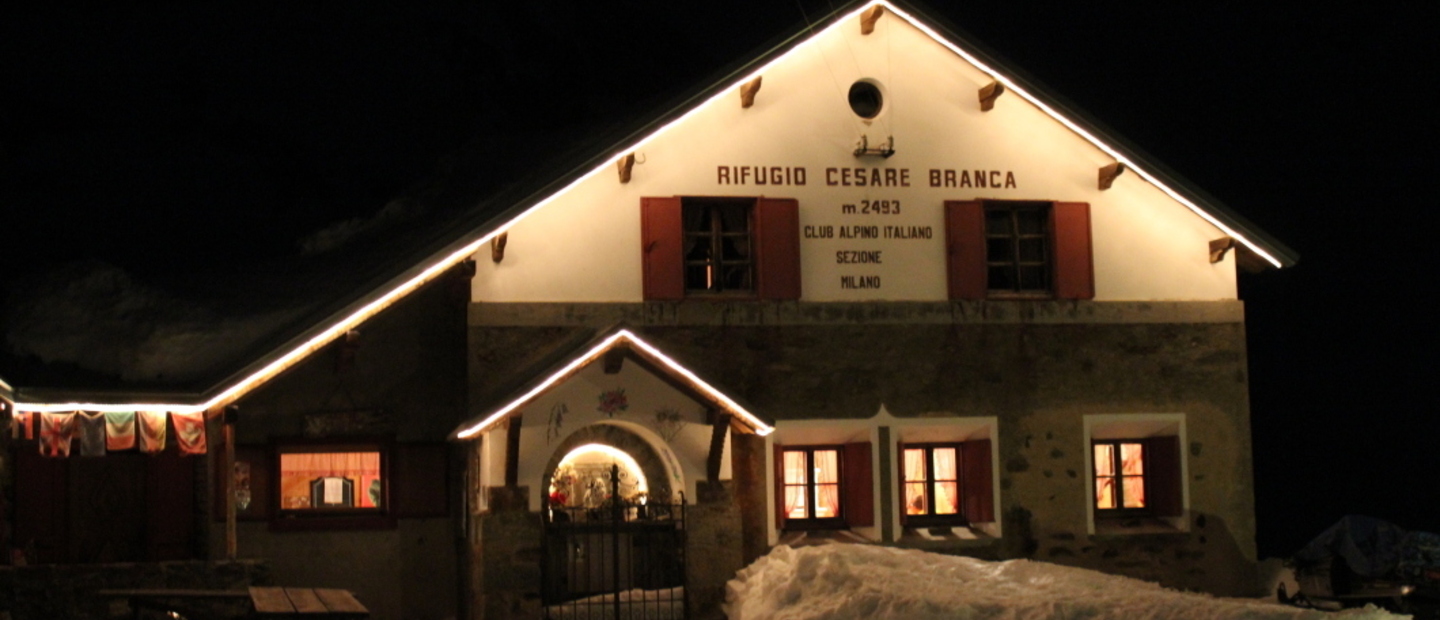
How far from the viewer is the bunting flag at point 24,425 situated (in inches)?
588

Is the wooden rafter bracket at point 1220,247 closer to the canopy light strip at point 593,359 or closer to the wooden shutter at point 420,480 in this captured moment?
the canopy light strip at point 593,359

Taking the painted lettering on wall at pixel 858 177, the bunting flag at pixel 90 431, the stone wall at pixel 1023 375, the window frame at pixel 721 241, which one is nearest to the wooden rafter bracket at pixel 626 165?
the window frame at pixel 721 241

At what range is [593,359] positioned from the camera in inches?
587

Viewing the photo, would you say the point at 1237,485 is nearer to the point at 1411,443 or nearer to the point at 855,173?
the point at 855,173

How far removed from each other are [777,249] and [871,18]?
9.12 feet

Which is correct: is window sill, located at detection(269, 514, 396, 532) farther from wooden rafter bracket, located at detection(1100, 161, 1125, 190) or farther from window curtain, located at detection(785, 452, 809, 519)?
wooden rafter bracket, located at detection(1100, 161, 1125, 190)

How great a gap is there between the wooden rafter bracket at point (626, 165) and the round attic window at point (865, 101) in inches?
105

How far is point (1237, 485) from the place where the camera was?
1738cm

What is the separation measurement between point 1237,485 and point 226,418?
36.5 ft

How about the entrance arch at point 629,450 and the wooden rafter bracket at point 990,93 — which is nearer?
the entrance arch at point 629,450

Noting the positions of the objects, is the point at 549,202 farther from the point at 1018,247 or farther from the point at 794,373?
the point at 1018,247

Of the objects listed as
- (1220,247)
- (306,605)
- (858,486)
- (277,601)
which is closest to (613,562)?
(858,486)

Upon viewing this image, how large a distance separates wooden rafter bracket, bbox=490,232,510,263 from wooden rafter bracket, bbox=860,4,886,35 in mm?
4594

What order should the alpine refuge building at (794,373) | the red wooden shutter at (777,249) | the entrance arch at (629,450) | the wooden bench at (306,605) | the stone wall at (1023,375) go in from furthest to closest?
the red wooden shutter at (777,249), the stone wall at (1023,375), the alpine refuge building at (794,373), the entrance arch at (629,450), the wooden bench at (306,605)
